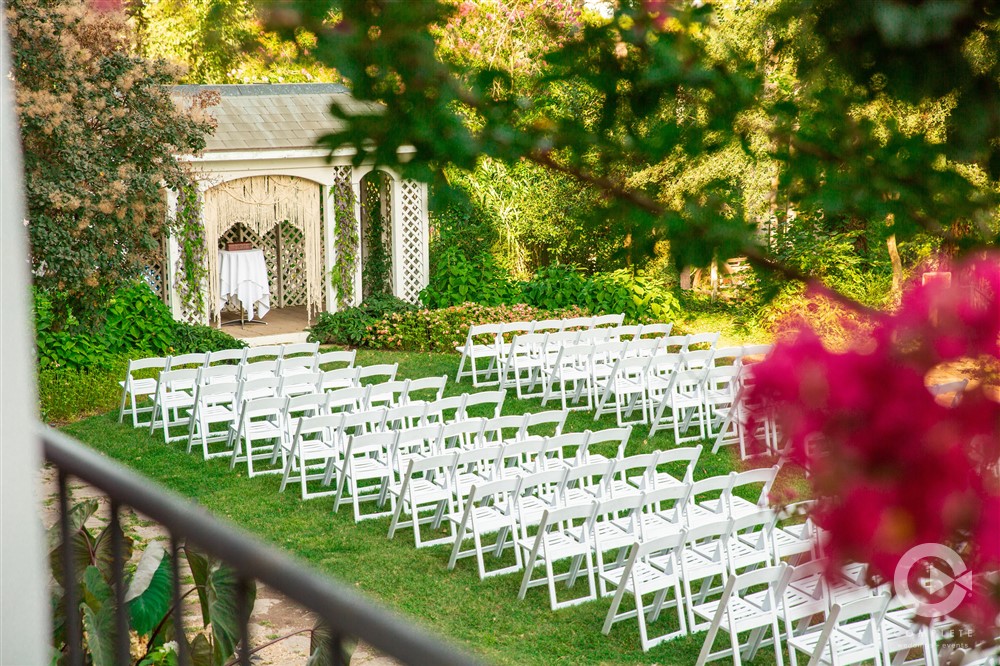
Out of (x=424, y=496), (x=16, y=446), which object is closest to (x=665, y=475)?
(x=424, y=496)

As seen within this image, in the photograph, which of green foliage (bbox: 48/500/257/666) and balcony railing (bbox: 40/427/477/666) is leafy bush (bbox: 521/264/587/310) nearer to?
green foliage (bbox: 48/500/257/666)

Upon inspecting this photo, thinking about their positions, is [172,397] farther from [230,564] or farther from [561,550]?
[230,564]

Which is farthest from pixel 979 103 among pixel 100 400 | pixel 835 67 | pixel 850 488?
pixel 100 400


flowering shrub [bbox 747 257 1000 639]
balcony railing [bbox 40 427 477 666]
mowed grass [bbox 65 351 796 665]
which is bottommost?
mowed grass [bbox 65 351 796 665]

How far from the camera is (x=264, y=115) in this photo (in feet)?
58.1

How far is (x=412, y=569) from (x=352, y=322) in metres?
9.31

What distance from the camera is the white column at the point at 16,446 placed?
1480 millimetres

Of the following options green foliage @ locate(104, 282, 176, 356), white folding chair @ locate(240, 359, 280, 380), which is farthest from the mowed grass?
green foliage @ locate(104, 282, 176, 356)

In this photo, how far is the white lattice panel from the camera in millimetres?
18312

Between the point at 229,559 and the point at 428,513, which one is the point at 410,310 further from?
the point at 229,559

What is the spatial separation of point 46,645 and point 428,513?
306 inches

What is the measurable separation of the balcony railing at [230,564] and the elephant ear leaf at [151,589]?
140 centimetres

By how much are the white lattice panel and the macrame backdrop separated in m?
1.45

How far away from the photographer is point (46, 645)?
168 centimetres
